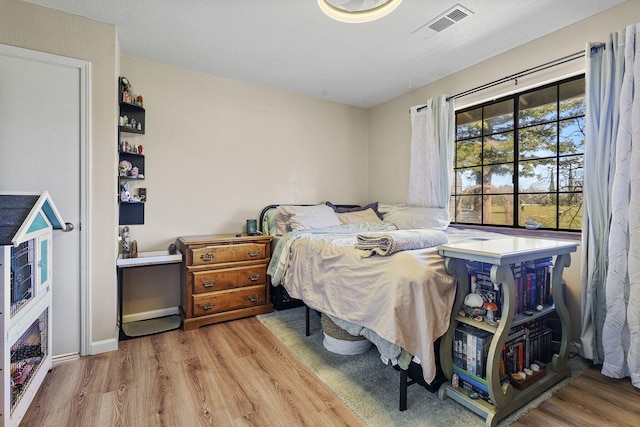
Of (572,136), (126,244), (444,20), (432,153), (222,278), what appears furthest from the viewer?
(432,153)

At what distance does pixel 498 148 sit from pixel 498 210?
60cm

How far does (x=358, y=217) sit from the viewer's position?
3.62 meters

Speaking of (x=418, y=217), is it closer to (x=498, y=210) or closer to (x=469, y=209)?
(x=469, y=209)

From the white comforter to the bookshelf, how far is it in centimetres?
11

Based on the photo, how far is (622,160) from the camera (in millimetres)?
1938

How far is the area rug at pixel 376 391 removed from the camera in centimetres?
156

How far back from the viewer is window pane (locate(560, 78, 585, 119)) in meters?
2.38

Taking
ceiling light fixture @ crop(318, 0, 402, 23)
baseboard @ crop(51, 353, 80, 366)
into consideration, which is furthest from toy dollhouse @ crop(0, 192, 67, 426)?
ceiling light fixture @ crop(318, 0, 402, 23)

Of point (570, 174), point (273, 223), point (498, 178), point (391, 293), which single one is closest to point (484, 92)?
point (498, 178)

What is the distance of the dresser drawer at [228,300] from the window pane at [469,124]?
2.66 metres

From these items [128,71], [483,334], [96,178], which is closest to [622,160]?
[483,334]

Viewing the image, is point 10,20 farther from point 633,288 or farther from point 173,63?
point 633,288

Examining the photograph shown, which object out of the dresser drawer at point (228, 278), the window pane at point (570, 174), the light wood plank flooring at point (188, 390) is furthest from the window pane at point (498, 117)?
the light wood plank flooring at point (188, 390)

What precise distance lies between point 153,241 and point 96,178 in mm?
885
